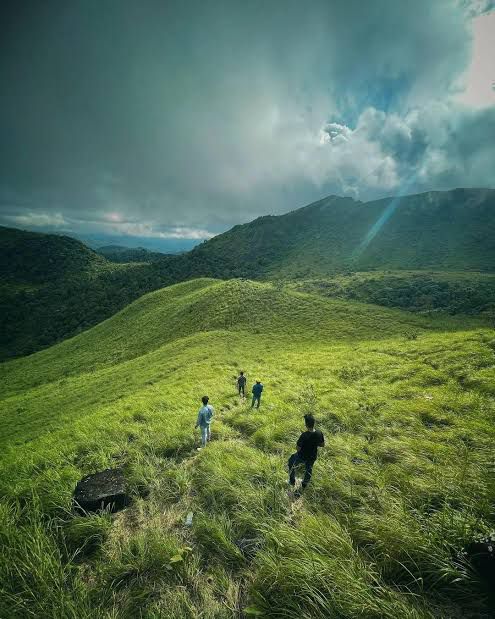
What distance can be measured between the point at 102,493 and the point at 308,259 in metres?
151

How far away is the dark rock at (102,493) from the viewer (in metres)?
6.50

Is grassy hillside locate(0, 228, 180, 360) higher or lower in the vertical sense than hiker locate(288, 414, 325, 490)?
lower

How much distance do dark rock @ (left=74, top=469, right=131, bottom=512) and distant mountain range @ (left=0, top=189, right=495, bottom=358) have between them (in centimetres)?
10825

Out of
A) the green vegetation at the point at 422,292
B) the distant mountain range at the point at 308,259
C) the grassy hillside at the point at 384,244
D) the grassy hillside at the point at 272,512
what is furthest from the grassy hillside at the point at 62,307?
the grassy hillside at the point at 272,512

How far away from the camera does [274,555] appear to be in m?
4.73

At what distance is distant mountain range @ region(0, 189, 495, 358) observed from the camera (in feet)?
384

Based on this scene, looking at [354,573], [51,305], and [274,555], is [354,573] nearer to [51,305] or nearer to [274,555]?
[274,555]

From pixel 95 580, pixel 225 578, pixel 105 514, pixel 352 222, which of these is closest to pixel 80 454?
pixel 105 514

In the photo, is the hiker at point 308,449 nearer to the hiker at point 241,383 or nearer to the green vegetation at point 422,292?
the hiker at point 241,383

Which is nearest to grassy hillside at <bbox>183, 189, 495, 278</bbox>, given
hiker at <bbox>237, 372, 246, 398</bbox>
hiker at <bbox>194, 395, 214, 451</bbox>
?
hiker at <bbox>237, 372, 246, 398</bbox>

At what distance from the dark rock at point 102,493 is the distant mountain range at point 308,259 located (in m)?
108

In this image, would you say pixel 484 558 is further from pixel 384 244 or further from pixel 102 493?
pixel 384 244

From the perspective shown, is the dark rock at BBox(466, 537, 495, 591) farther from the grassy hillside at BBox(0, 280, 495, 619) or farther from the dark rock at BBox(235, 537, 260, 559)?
the dark rock at BBox(235, 537, 260, 559)

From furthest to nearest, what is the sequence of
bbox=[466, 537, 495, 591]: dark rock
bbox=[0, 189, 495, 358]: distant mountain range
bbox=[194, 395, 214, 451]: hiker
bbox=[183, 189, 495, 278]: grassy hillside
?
bbox=[183, 189, 495, 278]: grassy hillside
bbox=[0, 189, 495, 358]: distant mountain range
bbox=[194, 395, 214, 451]: hiker
bbox=[466, 537, 495, 591]: dark rock
